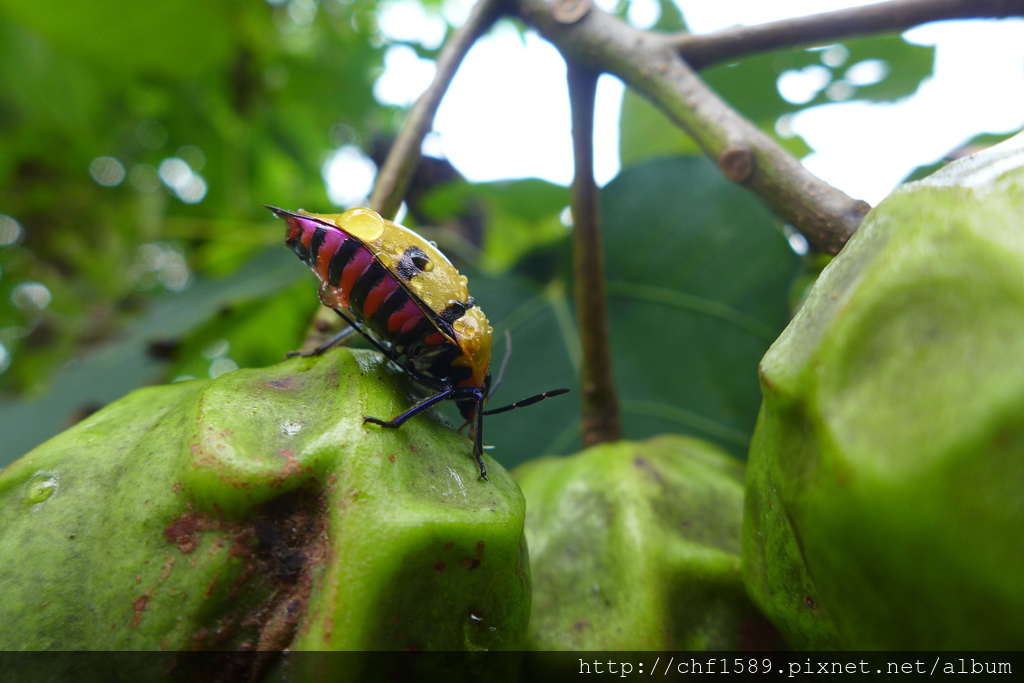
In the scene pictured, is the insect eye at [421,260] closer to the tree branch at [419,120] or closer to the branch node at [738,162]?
the tree branch at [419,120]

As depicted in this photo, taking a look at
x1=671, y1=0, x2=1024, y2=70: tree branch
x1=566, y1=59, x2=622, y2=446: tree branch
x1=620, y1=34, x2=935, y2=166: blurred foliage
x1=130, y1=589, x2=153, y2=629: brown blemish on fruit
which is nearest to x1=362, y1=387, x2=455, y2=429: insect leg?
x1=130, y1=589, x2=153, y2=629: brown blemish on fruit

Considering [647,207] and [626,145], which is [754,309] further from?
[626,145]

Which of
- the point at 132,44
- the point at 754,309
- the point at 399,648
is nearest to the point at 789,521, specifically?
the point at 399,648

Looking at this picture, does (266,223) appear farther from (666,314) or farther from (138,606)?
(138,606)

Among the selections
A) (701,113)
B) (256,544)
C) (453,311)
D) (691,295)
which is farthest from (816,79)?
(256,544)

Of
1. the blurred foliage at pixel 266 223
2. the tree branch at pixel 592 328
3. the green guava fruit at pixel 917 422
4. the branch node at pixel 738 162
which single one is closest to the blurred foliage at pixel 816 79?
the blurred foliage at pixel 266 223
